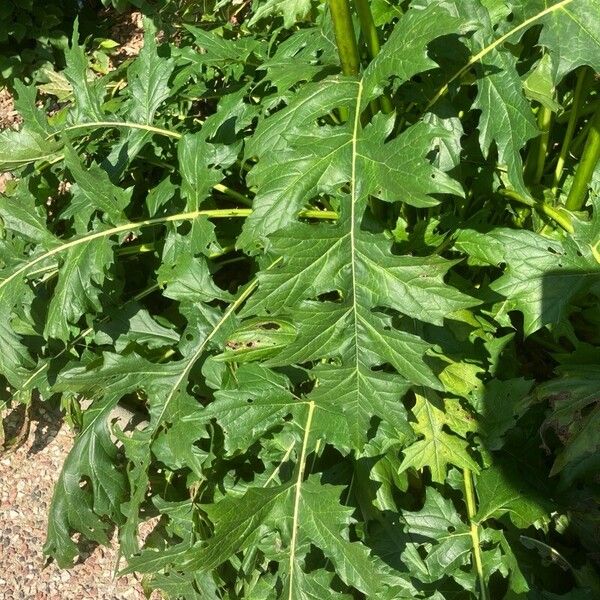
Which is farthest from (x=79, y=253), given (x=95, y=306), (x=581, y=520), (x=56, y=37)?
(x=56, y=37)

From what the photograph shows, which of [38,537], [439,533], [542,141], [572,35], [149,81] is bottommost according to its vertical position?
[38,537]

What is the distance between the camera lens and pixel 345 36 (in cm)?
171

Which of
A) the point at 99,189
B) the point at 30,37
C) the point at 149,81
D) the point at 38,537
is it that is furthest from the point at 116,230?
the point at 30,37

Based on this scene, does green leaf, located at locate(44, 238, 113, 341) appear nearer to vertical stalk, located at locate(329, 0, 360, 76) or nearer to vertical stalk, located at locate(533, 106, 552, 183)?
vertical stalk, located at locate(329, 0, 360, 76)

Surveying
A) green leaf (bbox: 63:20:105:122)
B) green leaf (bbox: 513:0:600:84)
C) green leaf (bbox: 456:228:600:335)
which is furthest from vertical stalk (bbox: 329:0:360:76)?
green leaf (bbox: 63:20:105:122)

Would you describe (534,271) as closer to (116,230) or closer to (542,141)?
(542,141)

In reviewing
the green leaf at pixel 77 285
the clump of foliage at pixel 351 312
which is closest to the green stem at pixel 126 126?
the clump of foliage at pixel 351 312

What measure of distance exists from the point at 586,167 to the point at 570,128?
221 mm

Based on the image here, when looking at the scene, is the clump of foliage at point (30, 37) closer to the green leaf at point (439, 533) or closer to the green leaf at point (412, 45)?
the green leaf at point (412, 45)

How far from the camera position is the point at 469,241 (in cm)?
200

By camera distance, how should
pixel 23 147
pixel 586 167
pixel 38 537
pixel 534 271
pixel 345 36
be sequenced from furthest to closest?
pixel 38 537 < pixel 23 147 < pixel 586 167 < pixel 534 271 < pixel 345 36

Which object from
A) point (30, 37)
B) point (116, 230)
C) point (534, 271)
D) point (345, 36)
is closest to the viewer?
point (345, 36)

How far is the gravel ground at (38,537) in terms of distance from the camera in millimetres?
2613

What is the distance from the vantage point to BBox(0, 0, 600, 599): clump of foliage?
1652 mm
